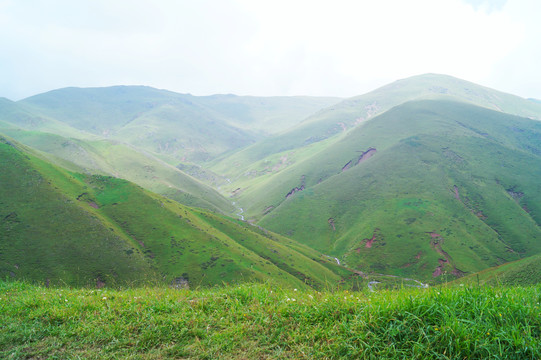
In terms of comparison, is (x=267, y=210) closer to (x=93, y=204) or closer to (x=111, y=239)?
(x=93, y=204)

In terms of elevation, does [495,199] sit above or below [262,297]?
below

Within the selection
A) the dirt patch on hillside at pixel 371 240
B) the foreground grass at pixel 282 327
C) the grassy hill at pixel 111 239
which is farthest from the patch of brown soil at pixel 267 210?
the foreground grass at pixel 282 327

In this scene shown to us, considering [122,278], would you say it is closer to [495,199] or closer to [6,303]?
[6,303]

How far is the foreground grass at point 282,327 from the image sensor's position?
575 cm

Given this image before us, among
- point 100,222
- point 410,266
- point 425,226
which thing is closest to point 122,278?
point 100,222

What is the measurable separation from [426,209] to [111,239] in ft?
443

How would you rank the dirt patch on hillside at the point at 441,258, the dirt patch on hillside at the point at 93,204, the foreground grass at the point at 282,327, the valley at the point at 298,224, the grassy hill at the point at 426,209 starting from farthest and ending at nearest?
1. the grassy hill at the point at 426,209
2. the dirt patch on hillside at the point at 441,258
3. the dirt patch on hillside at the point at 93,204
4. the valley at the point at 298,224
5. the foreground grass at the point at 282,327

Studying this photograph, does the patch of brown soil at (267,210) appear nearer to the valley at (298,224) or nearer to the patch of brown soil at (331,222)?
the valley at (298,224)

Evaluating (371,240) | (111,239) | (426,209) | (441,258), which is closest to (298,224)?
(371,240)

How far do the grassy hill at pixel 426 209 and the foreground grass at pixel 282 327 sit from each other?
365 ft

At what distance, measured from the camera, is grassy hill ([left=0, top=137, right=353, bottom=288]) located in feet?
188

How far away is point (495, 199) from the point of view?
137375 millimetres

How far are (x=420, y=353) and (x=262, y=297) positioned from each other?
465 cm

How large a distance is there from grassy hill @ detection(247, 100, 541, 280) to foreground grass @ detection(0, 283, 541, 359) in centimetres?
11119
